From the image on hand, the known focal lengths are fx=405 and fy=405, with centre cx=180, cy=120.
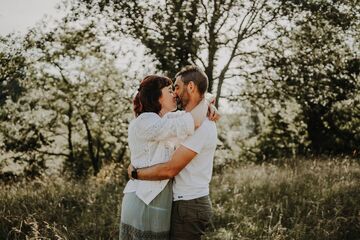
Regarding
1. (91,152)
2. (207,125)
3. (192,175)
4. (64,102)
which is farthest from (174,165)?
(91,152)

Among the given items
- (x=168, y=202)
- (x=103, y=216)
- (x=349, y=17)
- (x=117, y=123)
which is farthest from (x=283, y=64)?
(x=168, y=202)

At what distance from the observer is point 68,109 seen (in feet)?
43.6

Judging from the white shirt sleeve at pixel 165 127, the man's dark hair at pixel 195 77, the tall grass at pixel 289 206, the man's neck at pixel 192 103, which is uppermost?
the man's dark hair at pixel 195 77

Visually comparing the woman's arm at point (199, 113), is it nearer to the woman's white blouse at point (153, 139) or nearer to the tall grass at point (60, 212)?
the woman's white blouse at point (153, 139)

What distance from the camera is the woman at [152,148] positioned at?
2682mm

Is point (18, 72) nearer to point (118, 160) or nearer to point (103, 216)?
point (118, 160)

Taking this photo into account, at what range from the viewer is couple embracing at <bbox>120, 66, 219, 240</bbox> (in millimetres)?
2682

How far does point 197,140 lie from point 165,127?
238 mm

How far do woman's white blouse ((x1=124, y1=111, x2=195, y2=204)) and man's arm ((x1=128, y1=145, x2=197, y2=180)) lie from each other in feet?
0.26

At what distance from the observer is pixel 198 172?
2.82 meters

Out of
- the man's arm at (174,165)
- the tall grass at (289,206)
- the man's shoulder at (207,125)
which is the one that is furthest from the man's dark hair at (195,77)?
the tall grass at (289,206)

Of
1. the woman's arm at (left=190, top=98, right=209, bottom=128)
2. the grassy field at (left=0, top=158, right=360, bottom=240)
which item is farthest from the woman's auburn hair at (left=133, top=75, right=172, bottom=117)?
the grassy field at (left=0, top=158, right=360, bottom=240)

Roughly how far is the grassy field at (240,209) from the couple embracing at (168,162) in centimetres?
182

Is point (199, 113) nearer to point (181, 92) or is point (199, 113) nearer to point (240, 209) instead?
point (181, 92)
